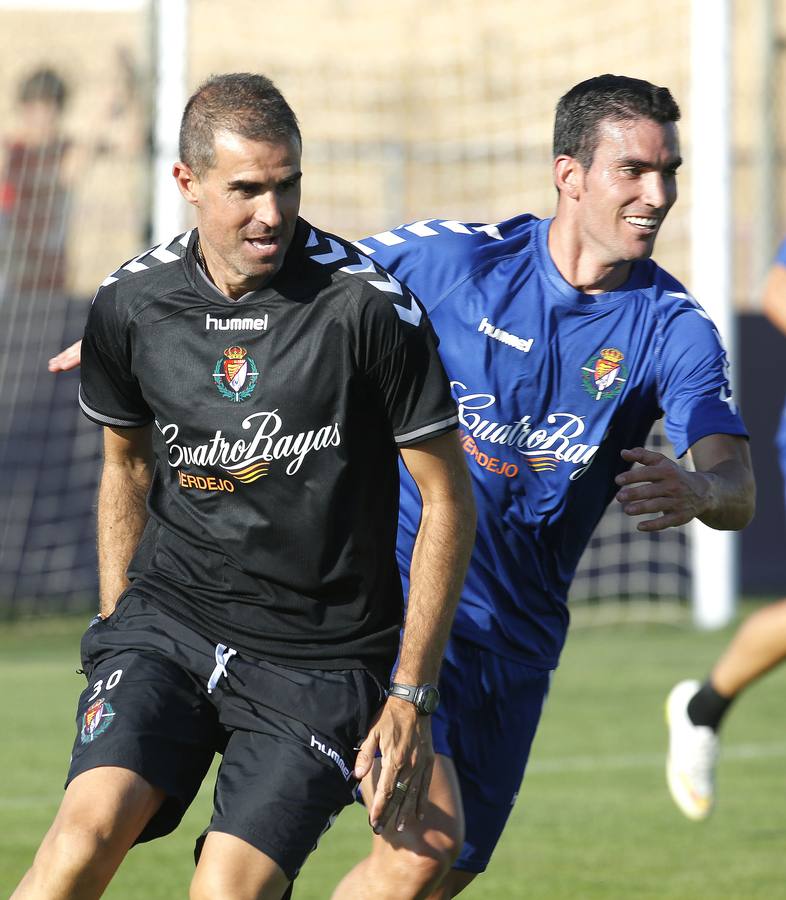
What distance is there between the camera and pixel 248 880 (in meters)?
3.65

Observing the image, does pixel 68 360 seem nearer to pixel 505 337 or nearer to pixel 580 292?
pixel 505 337

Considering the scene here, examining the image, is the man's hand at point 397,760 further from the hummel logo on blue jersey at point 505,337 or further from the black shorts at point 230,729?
the hummel logo on blue jersey at point 505,337

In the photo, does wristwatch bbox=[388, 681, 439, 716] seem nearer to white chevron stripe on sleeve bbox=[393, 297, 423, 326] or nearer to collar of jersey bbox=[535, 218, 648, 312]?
white chevron stripe on sleeve bbox=[393, 297, 423, 326]

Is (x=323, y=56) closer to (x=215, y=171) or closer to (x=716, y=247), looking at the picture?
(x=716, y=247)

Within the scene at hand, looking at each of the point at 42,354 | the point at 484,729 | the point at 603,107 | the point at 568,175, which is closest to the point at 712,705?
the point at 484,729

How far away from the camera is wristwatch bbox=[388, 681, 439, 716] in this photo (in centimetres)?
380

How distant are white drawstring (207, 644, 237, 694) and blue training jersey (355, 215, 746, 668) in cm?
75

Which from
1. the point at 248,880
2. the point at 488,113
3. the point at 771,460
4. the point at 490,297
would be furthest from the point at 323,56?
the point at 248,880

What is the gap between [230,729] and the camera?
396 cm

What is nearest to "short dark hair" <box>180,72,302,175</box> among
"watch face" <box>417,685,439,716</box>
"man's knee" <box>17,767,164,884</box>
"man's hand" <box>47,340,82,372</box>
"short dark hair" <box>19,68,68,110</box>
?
"man's hand" <box>47,340,82,372</box>

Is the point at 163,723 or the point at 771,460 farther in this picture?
the point at 771,460

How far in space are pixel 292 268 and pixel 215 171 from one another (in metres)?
0.28

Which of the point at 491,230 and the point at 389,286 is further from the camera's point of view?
the point at 491,230

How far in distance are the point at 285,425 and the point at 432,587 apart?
1.60ft
